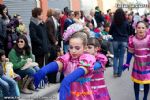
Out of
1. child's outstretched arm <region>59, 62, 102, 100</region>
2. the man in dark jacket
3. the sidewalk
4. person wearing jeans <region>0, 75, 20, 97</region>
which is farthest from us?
the man in dark jacket

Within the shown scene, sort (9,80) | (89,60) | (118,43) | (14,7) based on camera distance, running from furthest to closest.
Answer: (14,7) < (118,43) < (9,80) < (89,60)

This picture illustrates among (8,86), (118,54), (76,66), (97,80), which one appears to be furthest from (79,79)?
(118,54)

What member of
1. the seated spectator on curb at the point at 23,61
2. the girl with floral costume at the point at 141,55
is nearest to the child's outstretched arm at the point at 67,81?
the girl with floral costume at the point at 141,55

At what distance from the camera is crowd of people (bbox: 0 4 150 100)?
13.3 feet

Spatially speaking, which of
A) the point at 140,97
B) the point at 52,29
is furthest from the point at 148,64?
the point at 52,29

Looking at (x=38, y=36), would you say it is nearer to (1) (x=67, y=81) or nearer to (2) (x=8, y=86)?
(2) (x=8, y=86)

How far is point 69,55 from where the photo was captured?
426 cm

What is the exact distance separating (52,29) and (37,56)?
873 mm

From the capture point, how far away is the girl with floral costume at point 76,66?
3.73m

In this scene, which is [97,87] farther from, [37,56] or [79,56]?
[37,56]

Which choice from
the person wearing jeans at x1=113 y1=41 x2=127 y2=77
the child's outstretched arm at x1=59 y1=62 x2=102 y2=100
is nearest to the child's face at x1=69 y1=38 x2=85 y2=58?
the child's outstretched arm at x1=59 y1=62 x2=102 y2=100

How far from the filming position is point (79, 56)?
13.5 ft

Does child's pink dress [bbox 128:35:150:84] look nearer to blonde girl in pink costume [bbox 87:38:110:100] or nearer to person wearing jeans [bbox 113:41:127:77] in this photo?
blonde girl in pink costume [bbox 87:38:110:100]

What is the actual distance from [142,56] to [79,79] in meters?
3.26
